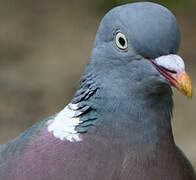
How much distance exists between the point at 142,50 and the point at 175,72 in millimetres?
240

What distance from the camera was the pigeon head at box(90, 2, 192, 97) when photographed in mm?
3002

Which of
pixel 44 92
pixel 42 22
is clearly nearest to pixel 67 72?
pixel 44 92

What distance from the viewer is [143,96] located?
3.20m

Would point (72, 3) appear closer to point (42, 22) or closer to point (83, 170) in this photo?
point (42, 22)

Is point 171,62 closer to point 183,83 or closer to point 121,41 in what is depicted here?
point 183,83

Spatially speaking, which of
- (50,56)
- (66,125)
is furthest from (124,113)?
(50,56)

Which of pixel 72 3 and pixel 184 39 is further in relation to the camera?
pixel 72 3

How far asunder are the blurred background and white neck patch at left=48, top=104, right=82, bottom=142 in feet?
12.8

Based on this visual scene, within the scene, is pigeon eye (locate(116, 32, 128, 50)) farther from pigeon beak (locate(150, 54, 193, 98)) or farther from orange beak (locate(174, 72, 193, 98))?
orange beak (locate(174, 72, 193, 98))

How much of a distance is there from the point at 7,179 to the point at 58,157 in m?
0.36

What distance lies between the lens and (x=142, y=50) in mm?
3059

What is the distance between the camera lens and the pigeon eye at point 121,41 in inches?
123

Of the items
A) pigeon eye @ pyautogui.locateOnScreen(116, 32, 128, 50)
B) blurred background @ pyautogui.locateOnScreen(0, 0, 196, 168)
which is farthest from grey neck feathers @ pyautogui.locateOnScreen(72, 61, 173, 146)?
blurred background @ pyautogui.locateOnScreen(0, 0, 196, 168)

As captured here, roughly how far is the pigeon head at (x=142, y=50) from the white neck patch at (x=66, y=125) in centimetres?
33
